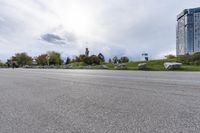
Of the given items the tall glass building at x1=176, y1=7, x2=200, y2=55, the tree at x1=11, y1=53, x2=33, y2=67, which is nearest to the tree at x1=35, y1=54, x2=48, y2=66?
the tree at x1=11, y1=53, x2=33, y2=67

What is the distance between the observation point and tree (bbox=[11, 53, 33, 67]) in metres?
97.3

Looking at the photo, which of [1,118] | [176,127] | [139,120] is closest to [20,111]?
[1,118]

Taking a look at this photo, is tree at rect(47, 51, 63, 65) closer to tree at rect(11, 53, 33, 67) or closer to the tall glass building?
tree at rect(11, 53, 33, 67)

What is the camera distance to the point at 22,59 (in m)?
98.1

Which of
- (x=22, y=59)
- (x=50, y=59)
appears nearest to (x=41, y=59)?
(x=50, y=59)

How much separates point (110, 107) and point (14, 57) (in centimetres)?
10702

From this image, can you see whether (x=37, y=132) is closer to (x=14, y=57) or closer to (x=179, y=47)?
(x=179, y=47)

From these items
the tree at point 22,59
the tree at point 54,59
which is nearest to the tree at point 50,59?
the tree at point 54,59

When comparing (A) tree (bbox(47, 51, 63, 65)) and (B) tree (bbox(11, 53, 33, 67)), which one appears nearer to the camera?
(A) tree (bbox(47, 51, 63, 65))

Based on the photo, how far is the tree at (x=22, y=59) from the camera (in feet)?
319

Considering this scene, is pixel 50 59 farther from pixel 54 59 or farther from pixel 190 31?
pixel 190 31

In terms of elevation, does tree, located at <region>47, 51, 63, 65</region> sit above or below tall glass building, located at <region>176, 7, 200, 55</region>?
below

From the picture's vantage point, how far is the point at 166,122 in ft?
9.86

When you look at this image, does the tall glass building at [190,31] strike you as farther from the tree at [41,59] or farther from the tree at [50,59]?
the tree at [41,59]
